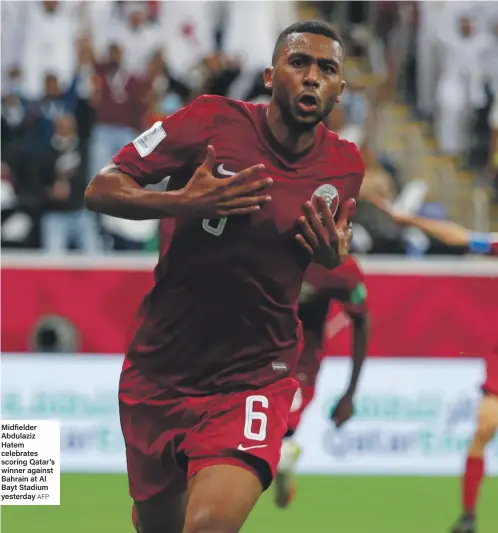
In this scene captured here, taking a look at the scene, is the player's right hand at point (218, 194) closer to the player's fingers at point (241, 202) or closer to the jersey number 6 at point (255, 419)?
the player's fingers at point (241, 202)

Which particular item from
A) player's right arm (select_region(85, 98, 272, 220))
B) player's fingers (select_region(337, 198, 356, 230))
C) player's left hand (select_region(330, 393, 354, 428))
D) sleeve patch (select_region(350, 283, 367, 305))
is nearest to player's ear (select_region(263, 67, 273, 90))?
player's right arm (select_region(85, 98, 272, 220))

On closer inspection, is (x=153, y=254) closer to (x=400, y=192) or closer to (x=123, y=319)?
(x=123, y=319)

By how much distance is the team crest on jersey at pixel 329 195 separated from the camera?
4.30 metres

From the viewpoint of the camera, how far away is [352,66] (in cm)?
1370

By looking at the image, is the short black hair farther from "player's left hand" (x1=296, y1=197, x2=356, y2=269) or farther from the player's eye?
"player's left hand" (x1=296, y1=197, x2=356, y2=269)

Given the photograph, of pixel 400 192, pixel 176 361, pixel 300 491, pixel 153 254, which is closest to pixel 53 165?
pixel 153 254

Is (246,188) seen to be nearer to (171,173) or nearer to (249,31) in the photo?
(171,173)

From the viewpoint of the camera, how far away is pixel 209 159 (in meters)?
3.99

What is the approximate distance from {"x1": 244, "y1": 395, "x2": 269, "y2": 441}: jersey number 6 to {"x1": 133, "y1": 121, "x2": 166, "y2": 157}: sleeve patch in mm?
933

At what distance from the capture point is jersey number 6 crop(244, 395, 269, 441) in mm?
4168

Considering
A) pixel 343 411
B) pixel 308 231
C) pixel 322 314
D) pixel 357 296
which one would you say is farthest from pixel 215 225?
pixel 322 314

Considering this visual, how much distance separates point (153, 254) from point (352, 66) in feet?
14.6

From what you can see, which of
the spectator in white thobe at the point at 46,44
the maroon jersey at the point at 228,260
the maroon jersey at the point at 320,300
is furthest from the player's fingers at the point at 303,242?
the spectator in white thobe at the point at 46,44

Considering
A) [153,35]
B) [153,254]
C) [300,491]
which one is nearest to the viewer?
[300,491]
